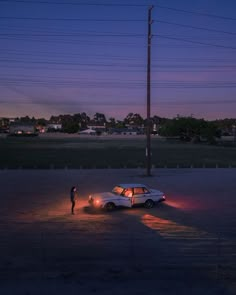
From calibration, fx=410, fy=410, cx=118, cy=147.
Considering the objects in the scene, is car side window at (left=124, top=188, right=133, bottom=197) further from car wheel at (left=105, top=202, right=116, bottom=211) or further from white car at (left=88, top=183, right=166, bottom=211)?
car wheel at (left=105, top=202, right=116, bottom=211)

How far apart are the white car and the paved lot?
20.1 inches

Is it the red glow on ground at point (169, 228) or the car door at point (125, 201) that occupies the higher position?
the car door at point (125, 201)

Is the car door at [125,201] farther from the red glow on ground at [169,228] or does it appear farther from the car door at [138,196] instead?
the red glow on ground at [169,228]

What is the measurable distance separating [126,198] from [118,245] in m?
7.03

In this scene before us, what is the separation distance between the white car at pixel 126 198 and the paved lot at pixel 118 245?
0.51 meters

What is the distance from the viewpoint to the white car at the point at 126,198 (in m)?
18.8

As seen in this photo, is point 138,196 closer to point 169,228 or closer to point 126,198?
point 126,198

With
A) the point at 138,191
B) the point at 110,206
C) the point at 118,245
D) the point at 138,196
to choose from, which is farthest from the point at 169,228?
the point at 138,191

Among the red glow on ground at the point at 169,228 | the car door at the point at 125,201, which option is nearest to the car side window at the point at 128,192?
the car door at the point at 125,201

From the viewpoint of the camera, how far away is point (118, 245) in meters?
12.3

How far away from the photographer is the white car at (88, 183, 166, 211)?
18797 mm

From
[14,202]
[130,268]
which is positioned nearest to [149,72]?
[14,202]

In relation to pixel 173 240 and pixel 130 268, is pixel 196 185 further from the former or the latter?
pixel 130 268

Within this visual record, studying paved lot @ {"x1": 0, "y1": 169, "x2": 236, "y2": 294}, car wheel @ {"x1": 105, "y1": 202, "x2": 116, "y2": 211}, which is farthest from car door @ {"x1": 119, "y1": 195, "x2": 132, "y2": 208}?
paved lot @ {"x1": 0, "y1": 169, "x2": 236, "y2": 294}
